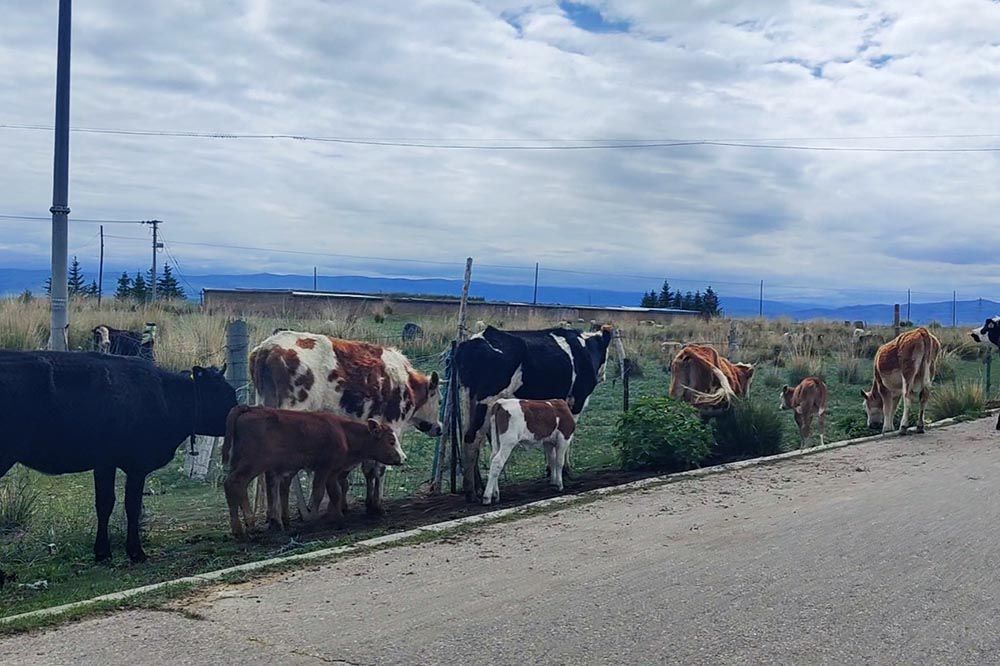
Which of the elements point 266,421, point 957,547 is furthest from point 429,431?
point 957,547

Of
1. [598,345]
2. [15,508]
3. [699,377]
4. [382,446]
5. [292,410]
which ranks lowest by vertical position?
[15,508]

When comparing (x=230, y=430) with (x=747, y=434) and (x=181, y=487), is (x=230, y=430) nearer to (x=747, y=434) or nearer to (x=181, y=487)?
(x=181, y=487)

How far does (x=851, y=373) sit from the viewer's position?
26.0 meters

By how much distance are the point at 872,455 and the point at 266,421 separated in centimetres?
810

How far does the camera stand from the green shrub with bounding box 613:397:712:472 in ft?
41.5

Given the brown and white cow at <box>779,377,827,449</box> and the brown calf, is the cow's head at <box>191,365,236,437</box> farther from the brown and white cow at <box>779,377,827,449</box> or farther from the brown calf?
the brown and white cow at <box>779,377,827,449</box>

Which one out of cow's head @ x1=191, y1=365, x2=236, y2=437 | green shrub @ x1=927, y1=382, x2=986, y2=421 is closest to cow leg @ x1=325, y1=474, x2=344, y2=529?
cow's head @ x1=191, y1=365, x2=236, y2=437

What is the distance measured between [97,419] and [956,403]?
1556 cm

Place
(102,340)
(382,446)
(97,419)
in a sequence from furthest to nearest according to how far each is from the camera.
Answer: (102,340), (382,446), (97,419)

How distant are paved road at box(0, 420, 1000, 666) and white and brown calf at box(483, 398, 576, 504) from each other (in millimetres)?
1405

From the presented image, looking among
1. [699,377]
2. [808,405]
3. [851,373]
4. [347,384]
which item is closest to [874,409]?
[808,405]

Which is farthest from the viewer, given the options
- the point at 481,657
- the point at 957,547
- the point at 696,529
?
the point at 696,529

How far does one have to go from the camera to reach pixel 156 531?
32.6ft

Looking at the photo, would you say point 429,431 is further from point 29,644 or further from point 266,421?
point 29,644
